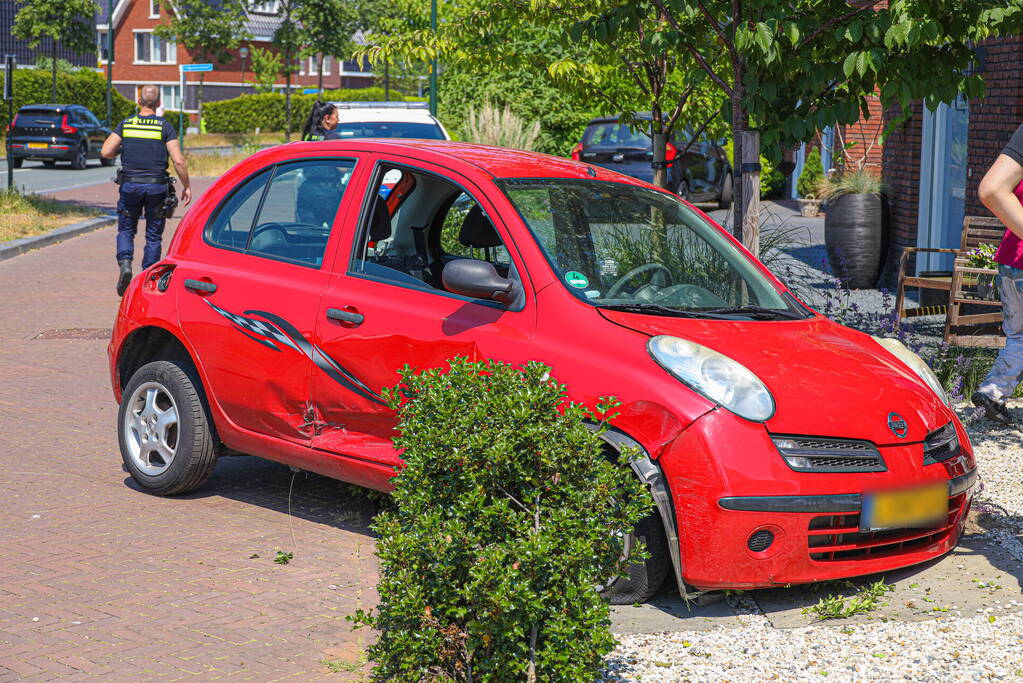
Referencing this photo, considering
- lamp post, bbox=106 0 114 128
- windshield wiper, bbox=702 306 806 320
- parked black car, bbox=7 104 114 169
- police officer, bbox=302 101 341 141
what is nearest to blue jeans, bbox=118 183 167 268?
police officer, bbox=302 101 341 141

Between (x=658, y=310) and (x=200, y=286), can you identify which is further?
(x=200, y=286)

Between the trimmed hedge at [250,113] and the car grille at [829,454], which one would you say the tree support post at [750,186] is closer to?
the car grille at [829,454]

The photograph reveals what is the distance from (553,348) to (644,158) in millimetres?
17078

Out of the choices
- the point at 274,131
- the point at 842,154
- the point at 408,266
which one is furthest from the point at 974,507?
the point at 274,131

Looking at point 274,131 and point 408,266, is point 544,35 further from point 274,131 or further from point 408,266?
point 274,131

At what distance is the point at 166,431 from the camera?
19.1 feet

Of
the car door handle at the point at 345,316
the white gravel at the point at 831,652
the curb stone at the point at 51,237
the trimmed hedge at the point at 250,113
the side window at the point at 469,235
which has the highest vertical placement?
the trimmed hedge at the point at 250,113

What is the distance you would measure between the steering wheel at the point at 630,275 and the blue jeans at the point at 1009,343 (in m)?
2.59

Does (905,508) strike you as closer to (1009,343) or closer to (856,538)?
(856,538)

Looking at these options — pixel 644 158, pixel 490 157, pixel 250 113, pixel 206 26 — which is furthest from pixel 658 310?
pixel 250 113

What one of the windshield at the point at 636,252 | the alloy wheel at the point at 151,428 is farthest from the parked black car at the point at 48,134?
the windshield at the point at 636,252

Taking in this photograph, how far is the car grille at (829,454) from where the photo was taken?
13.9ft

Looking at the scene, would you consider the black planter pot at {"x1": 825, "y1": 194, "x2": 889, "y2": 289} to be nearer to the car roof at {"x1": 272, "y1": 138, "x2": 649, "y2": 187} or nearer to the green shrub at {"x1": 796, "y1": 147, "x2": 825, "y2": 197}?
the car roof at {"x1": 272, "y1": 138, "x2": 649, "y2": 187}

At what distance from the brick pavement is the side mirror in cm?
118
